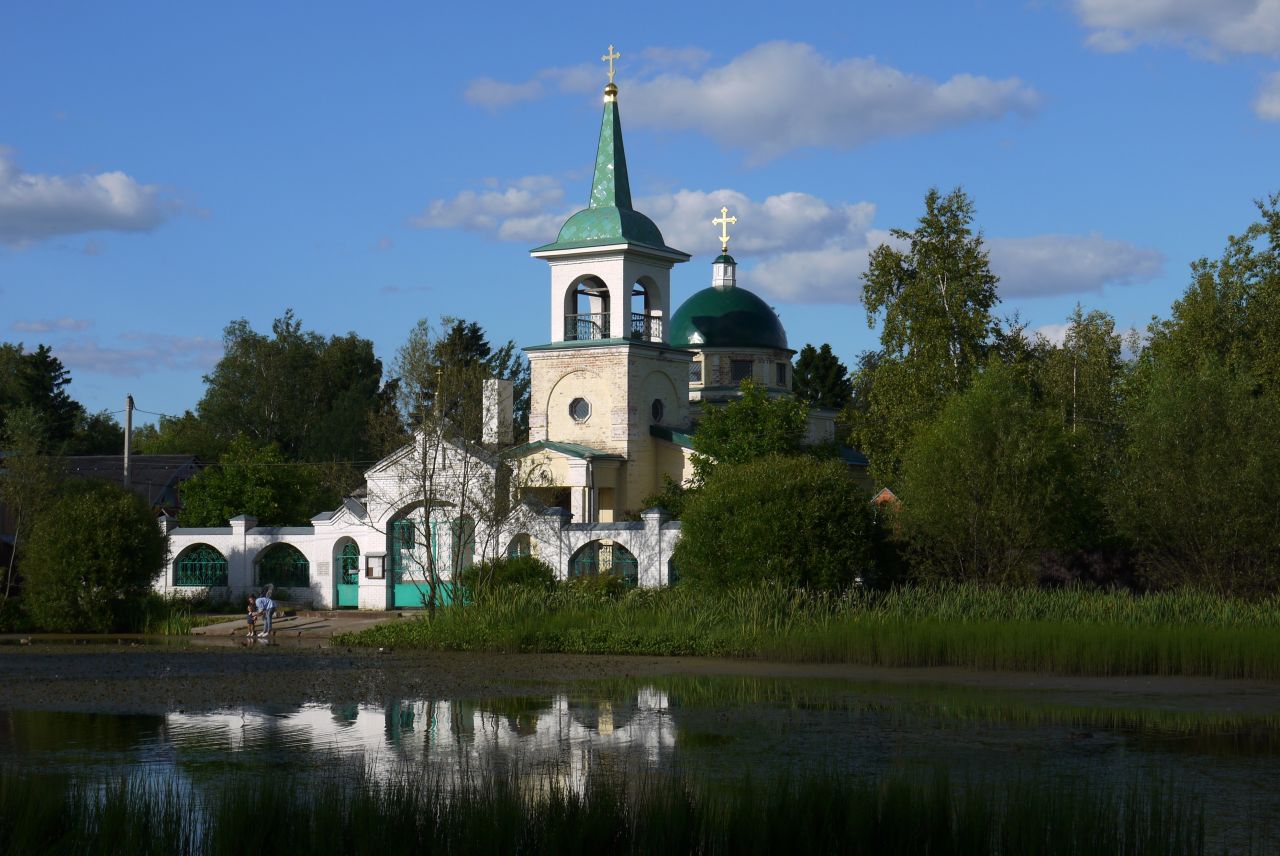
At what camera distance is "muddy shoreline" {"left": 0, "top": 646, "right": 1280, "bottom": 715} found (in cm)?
2130

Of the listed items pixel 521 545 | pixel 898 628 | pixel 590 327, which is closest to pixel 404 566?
pixel 521 545

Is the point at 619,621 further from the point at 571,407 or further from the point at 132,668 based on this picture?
the point at 571,407

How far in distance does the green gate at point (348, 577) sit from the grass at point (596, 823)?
2961 cm

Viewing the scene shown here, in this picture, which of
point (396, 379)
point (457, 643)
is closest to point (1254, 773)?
point (457, 643)

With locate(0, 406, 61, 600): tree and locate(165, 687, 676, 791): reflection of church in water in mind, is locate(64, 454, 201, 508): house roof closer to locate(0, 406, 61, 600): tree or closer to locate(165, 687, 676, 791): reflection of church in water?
locate(0, 406, 61, 600): tree

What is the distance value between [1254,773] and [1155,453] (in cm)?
1787

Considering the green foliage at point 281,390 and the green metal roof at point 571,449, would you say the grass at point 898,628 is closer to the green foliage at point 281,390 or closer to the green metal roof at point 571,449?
the green metal roof at point 571,449

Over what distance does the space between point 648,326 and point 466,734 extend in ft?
99.4

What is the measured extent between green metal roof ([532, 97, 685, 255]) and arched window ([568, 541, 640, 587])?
36.6 feet

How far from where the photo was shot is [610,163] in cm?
4691

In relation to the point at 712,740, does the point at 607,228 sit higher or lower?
higher

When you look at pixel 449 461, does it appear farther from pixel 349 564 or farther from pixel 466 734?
pixel 466 734

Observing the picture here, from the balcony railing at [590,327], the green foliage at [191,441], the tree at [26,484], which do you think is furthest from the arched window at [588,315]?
the green foliage at [191,441]

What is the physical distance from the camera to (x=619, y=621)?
29.2m
